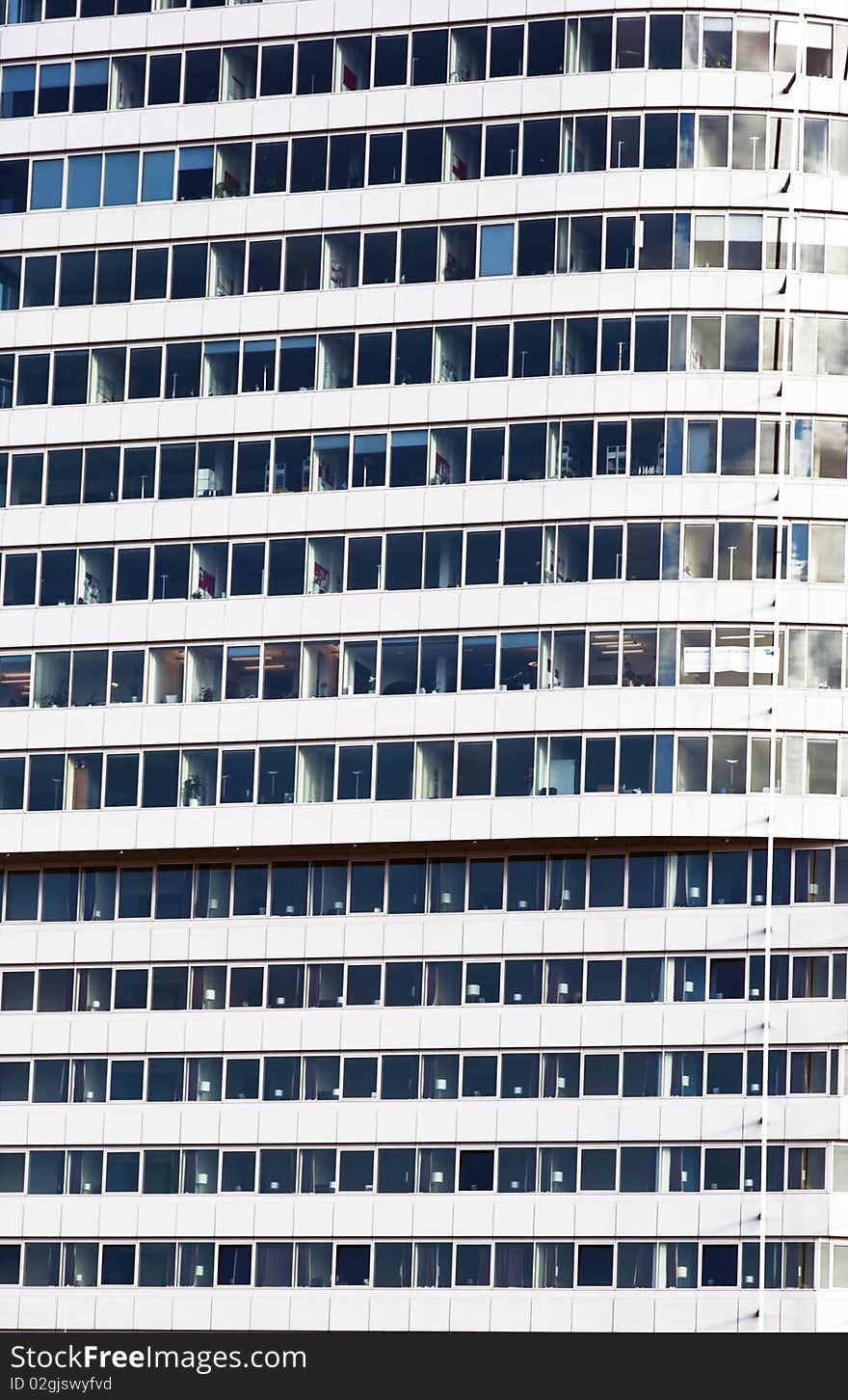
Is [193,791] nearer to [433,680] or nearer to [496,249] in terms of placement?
[433,680]

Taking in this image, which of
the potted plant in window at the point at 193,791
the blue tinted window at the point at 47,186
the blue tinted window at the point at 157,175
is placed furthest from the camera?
the blue tinted window at the point at 47,186

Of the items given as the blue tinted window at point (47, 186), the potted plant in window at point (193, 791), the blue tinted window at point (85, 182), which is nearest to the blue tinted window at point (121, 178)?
the blue tinted window at point (85, 182)

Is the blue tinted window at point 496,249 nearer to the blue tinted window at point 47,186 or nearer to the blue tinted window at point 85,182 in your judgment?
the blue tinted window at point 85,182

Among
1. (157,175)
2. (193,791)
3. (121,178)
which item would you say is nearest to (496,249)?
(157,175)

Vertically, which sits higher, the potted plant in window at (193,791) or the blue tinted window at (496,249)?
the blue tinted window at (496,249)

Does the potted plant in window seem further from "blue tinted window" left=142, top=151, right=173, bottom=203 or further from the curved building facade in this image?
"blue tinted window" left=142, top=151, right=173, bottom=203

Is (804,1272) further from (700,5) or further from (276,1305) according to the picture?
(700,5)

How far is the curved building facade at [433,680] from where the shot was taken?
3113 inches

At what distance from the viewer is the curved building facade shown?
259 ft

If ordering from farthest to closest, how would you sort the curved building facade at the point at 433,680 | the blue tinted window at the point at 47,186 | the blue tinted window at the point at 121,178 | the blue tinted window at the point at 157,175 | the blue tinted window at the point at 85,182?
the blue tinted window at the point at 47,186
the blue tinted window at the point at 85,182
the blue tinted window at the point at 121,178
the blue tinted window at the point at 157,175
the curved building facade at the point at 433,680

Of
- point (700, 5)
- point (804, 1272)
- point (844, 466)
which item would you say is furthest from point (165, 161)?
point (804, 1272)

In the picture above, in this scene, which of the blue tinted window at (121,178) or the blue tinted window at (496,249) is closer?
the blue tinted window at (496,249)

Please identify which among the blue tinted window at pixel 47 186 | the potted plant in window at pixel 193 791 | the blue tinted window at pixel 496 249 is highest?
the blue tinted window at pixel 47 186

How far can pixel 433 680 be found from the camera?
81125mm
